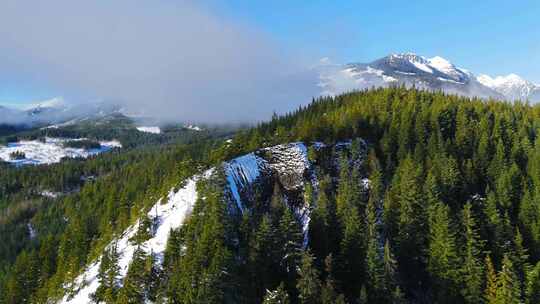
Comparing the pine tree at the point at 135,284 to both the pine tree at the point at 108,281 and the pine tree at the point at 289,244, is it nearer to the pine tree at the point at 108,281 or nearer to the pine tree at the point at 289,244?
the pine tree at the point at 108,281

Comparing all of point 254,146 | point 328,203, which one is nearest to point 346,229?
point 328,203

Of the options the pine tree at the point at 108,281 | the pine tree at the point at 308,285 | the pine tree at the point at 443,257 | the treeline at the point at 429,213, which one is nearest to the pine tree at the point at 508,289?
the treeline at the point at 429,213

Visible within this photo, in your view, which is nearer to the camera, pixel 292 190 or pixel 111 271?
pixel 111 271

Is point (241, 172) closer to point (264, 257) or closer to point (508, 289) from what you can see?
point (264, 257)

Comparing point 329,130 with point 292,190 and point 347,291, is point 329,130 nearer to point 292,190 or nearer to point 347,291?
point 292,190

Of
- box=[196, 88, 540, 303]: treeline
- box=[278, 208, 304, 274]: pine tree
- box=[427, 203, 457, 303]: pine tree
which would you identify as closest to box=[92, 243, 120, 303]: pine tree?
box=[196, 88, 540, 303]: treeline

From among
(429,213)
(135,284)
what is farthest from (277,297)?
(429,213)
